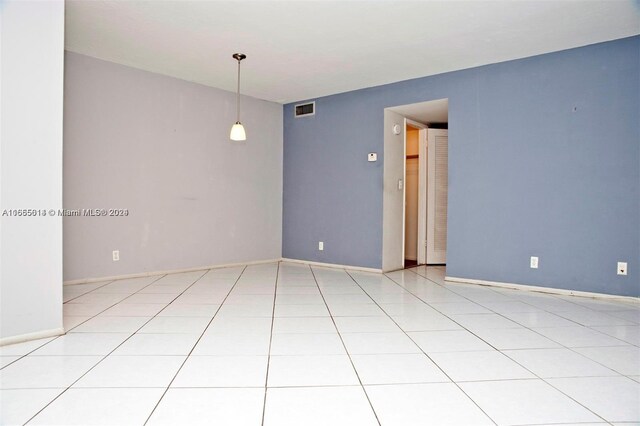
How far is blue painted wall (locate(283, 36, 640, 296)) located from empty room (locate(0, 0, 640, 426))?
2 centimetres

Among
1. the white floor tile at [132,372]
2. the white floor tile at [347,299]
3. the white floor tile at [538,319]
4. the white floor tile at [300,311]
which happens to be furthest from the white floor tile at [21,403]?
the white floor tile at [538,319]

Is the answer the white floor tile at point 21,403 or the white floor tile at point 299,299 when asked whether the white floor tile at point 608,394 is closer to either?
the white floor tile at point 299,299

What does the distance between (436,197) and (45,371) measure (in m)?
5.27

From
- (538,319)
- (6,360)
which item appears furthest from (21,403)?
(538,319)

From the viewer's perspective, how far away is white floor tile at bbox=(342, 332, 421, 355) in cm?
238

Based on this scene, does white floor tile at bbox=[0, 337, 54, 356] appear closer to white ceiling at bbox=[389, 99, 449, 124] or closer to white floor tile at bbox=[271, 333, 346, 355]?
white floor tile at bbox=[271, 333, 346, 355]

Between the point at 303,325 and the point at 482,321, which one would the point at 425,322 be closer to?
the point at 482,321

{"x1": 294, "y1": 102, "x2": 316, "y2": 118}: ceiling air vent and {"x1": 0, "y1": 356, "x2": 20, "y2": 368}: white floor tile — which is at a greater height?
{"x1": 294, "y1": 102, "x2": 316, "y2": 118}: ceiling air vent

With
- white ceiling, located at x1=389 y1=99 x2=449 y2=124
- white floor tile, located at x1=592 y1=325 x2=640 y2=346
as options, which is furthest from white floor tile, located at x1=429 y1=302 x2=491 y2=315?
white ceiling, located at x1=389 y1=99 x2=449 y2=124

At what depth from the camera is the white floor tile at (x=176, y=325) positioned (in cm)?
275

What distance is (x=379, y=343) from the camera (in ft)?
8.28

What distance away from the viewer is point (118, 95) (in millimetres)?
4680

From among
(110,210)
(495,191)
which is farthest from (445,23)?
(110,210)

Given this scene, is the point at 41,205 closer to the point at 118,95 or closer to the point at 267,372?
the point at 267,372
